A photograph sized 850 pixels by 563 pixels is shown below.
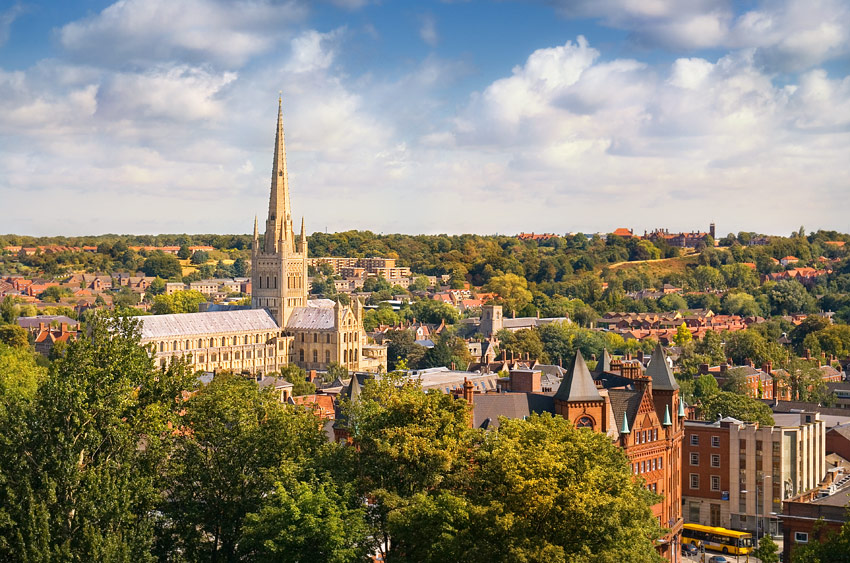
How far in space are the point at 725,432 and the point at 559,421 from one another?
2794cm

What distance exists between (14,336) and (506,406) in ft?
295

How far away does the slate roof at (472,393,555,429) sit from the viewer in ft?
193

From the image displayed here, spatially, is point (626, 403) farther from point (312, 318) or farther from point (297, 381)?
point (312, 318)

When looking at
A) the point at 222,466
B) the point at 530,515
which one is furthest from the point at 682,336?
the point at 530,515

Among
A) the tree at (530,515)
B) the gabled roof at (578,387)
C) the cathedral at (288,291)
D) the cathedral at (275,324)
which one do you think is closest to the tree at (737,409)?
the gabled roof at (578,387)

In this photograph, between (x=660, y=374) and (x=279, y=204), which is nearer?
(x=660, y=374)

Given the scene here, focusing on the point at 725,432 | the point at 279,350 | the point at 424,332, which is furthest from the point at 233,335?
the point at 725,432

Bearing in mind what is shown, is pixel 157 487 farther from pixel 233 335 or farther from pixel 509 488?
pixel 233 335

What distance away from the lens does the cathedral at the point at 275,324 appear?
443ft

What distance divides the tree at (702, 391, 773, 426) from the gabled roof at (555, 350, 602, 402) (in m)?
21.9

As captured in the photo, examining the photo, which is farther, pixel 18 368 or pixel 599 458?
pixel 18 368

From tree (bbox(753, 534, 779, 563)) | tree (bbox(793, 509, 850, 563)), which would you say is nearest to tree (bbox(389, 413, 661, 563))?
tree (bbox(793, 509, 850, 563))

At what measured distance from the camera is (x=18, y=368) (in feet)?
314

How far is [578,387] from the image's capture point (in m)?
58.7
